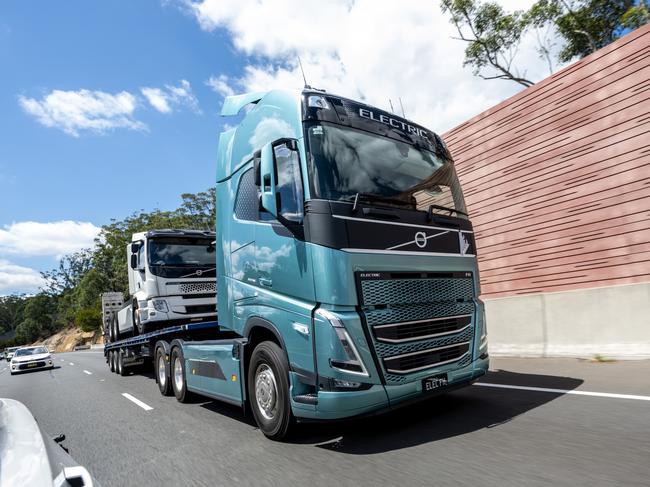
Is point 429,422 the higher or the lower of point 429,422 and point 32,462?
the lower

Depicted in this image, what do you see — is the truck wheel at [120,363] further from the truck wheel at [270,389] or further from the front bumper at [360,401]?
the front bumper at [360,401]

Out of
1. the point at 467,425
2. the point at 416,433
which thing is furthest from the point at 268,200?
the point at 467,425

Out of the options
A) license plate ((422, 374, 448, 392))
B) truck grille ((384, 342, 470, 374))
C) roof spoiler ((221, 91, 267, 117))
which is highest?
roof spoiler ((221, 91, 267, 117))

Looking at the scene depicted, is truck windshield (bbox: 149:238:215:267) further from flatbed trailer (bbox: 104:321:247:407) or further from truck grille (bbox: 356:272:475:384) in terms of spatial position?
truck grille (bbox: 356:272:475:384)

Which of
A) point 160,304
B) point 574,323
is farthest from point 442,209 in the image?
point 160,304

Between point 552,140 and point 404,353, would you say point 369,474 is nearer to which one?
point 404,353

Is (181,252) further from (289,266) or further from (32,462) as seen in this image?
(32,462)

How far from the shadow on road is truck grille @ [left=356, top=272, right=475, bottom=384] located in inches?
21.1

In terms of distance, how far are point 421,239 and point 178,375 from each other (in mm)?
4898

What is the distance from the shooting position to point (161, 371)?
8273 mm

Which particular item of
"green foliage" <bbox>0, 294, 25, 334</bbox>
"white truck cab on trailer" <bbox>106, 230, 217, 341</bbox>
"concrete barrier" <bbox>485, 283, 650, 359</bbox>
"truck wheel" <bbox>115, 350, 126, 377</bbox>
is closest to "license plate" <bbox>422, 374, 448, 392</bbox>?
"concrete barrier" <bbox>485, 283, 650, 359</bbox>

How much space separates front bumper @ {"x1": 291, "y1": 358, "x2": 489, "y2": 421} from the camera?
386 cm

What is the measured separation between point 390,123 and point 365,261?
1.83 metres

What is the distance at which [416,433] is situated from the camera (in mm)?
4250
